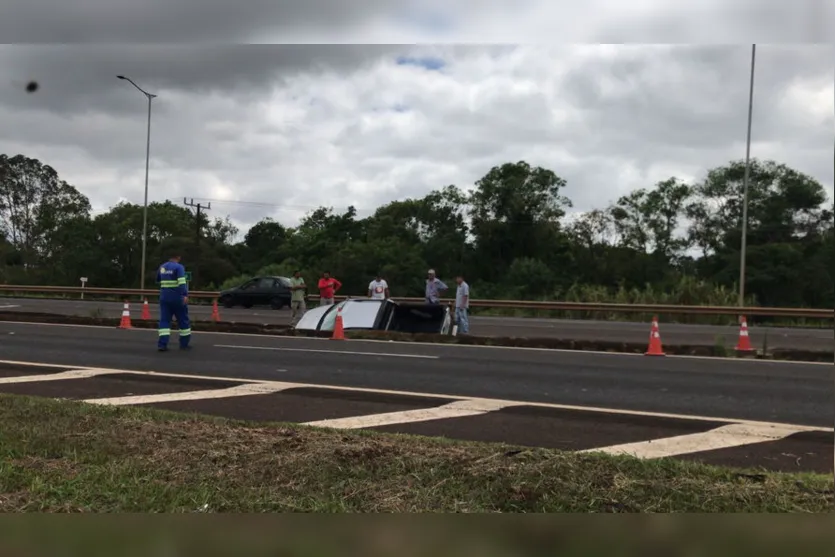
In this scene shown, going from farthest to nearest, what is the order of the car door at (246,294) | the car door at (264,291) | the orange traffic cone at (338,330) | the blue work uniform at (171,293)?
the car door at (246,294) → the car door at (264,291) → the orange traffic cone at (338,330) → the blue work uniform at (171,293)

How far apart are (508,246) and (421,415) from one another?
41065 mm

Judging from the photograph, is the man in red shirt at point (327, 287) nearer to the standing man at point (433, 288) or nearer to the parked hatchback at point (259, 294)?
the standing man at point (433, 288)

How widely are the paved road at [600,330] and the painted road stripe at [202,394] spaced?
11141 mm

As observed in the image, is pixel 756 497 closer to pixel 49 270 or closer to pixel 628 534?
pixel 628 534

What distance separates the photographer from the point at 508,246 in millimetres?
48438

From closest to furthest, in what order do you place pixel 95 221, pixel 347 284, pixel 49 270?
pixel 49 270 < pixel 95 221 < pixel 347 284

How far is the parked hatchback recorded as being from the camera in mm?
34719

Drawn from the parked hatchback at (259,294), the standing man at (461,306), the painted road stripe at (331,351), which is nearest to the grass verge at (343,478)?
the painted road stripe at (331,351)

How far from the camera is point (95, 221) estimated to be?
35438mm

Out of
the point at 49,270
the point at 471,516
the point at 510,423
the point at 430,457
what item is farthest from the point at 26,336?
the point at 471,516

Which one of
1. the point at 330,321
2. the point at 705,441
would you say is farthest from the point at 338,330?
the point at 705,441

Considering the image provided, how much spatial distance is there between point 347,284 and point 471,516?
A: 114ft

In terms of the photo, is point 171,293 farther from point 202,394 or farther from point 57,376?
point 202,394

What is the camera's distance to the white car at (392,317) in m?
17.3
